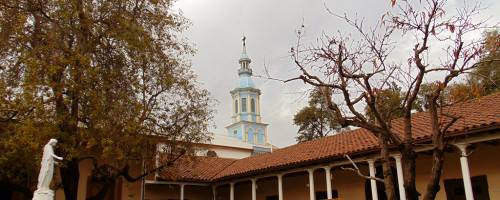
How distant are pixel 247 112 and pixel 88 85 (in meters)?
32.3

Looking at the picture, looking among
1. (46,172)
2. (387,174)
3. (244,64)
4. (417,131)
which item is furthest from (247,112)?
(387,174)

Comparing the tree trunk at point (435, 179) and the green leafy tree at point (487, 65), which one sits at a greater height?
the green leafy tree at point (487, 65)

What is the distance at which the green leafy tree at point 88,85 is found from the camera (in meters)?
10.2

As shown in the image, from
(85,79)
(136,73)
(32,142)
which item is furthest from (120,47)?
(32,142)

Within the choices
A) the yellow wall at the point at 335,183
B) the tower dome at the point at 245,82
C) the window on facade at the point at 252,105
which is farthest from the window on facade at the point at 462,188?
the window on facade at the point at 252,105

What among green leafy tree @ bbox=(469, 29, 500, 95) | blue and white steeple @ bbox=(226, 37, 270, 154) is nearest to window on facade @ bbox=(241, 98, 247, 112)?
blue and white steeple @ bbox=(226, 37, 270, 154)

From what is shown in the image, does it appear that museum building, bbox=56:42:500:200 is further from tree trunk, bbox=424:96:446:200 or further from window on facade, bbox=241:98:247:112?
window on facade, bbox=241:98:247:112

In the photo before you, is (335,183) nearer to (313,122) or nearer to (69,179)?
(69,179)

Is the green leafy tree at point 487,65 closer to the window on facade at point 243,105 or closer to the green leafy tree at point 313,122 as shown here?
the green leafy tree at point 313,122

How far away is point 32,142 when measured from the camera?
30.4 feet

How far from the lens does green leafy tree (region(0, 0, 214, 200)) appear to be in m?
10.2

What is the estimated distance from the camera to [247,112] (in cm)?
4272

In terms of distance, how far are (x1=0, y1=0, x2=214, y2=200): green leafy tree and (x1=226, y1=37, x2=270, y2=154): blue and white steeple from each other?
29.0 metres

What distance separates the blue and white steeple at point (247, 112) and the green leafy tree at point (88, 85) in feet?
95.1
